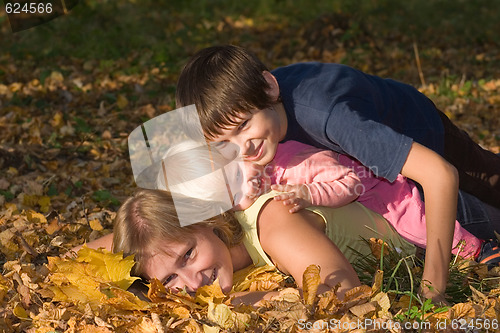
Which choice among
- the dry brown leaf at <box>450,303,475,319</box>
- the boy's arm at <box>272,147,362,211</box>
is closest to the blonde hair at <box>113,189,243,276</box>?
the boy's arm at <box>272,147,362,211</box>

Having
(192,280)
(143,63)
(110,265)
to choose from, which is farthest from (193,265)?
(143,63)

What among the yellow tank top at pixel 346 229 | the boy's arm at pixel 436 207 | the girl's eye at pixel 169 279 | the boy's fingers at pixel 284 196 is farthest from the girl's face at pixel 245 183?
the boy's arm at pixel 436 207

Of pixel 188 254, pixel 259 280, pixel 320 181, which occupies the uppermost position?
pixel 320 181

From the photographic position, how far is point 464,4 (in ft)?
37.2

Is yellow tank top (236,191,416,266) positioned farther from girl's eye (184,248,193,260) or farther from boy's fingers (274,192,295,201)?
girl's eye (184,248,193,260)

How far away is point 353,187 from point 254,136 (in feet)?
1.69

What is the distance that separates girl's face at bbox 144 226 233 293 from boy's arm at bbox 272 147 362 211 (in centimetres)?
36

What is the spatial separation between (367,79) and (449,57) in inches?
201

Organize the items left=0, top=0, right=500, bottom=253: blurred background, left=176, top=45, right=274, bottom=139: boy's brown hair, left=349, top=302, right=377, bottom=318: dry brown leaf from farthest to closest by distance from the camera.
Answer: left=0, top=0, right=500, bottom=253: blurred background
left=176, top=45, right=274, bottom=139: boy's brown hair
left=349, top=302, right=377, bottom=318: dry brown leaf

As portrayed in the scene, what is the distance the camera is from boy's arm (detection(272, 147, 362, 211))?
276cm

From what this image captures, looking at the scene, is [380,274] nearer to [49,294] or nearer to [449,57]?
[49,294]

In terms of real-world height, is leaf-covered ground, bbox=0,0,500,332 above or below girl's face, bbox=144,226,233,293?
below

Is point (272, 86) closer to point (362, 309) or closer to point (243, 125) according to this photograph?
point (243, 125)

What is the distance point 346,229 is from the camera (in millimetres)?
2891
